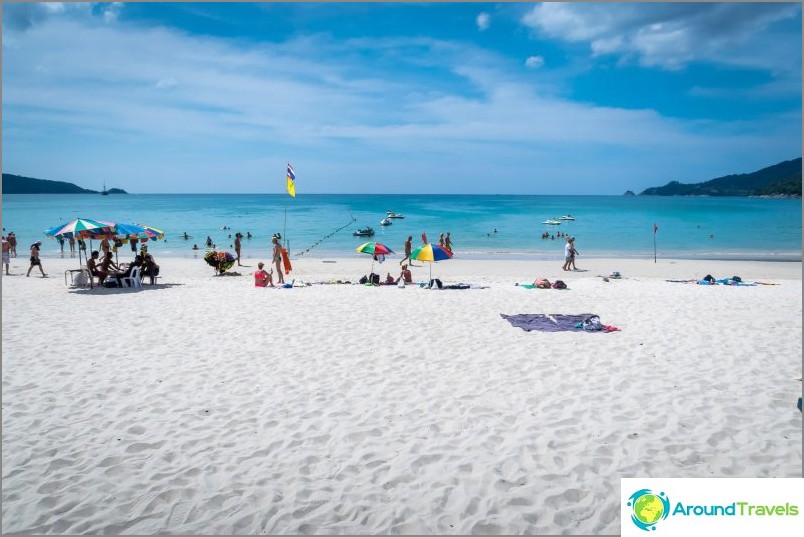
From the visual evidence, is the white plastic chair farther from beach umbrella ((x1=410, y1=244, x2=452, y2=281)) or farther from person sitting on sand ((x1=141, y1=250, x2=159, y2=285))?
beach umbrella ((x1=410, y1=244, x2=452, y2=281))

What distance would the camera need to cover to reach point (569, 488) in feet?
13.6

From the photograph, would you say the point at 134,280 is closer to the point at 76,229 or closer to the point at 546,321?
the point at 76,229

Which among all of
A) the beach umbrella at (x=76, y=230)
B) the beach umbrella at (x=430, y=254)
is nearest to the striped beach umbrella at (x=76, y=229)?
the beach umbrella at (x=76, y=230)

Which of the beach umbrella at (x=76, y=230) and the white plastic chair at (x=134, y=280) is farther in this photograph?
the white plastic chair at (x=134, y=280)

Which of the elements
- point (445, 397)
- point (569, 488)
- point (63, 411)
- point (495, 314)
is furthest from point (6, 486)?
point (495, 314)

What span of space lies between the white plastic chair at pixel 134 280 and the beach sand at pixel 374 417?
349 cm

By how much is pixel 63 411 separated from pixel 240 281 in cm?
1085

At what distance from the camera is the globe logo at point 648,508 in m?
3.72

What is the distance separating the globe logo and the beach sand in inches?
8.5

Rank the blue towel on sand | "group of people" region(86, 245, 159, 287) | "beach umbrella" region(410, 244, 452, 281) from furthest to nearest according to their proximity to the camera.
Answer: "group of people" region(86, 245, 159, 287), "beach umbrella" region(410, 244, 452, 281), the blue towel on sand

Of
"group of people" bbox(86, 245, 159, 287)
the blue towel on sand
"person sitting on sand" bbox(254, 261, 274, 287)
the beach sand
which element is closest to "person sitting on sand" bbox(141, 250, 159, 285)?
"group of people" bbox(86, 245, 159, 287)

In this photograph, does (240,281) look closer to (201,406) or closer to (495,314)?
(495,314)

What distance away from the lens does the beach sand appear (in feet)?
13.0

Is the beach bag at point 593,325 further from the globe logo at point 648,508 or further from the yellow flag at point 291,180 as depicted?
the yellow flag at point 291,180
